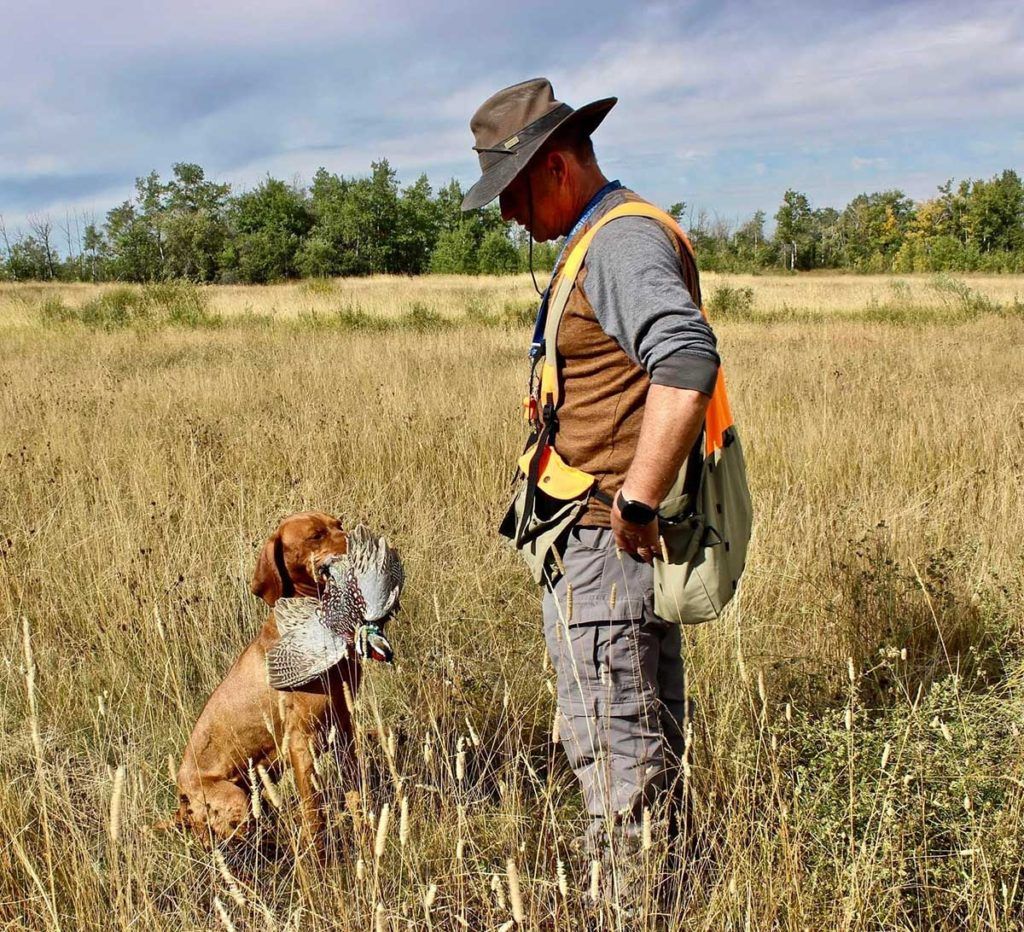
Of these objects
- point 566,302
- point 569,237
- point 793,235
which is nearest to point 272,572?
point 566,302

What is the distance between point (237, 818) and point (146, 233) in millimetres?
56097

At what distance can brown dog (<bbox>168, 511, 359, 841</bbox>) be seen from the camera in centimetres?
214

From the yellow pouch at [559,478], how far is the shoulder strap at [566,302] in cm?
15

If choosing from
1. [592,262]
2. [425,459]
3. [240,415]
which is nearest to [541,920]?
[592,262]

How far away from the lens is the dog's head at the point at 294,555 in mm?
2188

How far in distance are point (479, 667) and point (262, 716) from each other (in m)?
1.11

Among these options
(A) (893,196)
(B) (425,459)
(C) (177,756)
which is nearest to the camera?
(C) (177,756)

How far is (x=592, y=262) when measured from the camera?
1.83 meters

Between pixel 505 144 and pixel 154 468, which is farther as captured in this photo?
pixel 154 468

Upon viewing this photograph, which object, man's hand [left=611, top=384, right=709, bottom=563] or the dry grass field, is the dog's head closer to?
the dry grass field

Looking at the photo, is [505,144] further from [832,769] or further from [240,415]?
[240,415]

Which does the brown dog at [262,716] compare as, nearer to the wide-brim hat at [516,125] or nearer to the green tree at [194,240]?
the wide-brim hat at [516,125]

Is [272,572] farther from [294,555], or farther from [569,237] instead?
[569,237]

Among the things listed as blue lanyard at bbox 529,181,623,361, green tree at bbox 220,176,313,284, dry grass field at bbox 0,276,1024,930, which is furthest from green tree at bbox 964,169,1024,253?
blue lanyard at bbox 529,181,623,361
